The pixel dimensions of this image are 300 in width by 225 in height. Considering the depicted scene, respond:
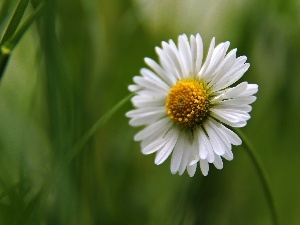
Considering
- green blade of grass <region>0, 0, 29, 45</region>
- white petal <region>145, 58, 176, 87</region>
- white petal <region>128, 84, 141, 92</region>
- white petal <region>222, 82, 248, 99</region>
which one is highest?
green blade of grass <region>0, 0, 29, 45</region>

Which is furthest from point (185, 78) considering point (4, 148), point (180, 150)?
point (4, 148)

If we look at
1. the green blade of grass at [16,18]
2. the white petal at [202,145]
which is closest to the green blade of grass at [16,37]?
the green blade of grass at [16,18]

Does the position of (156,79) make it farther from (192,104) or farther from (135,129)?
(135,129)

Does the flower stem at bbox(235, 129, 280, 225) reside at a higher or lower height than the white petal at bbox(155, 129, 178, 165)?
lower

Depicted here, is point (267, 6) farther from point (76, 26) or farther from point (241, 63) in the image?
point (241, 63)

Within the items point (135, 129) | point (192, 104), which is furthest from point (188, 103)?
point (135, 129)

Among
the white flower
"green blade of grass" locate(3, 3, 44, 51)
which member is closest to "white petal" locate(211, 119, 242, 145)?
the white flower

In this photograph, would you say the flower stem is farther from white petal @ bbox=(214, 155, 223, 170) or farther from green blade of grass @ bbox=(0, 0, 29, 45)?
green blade of grass @ bbox=(0, 0, 29, 45)
